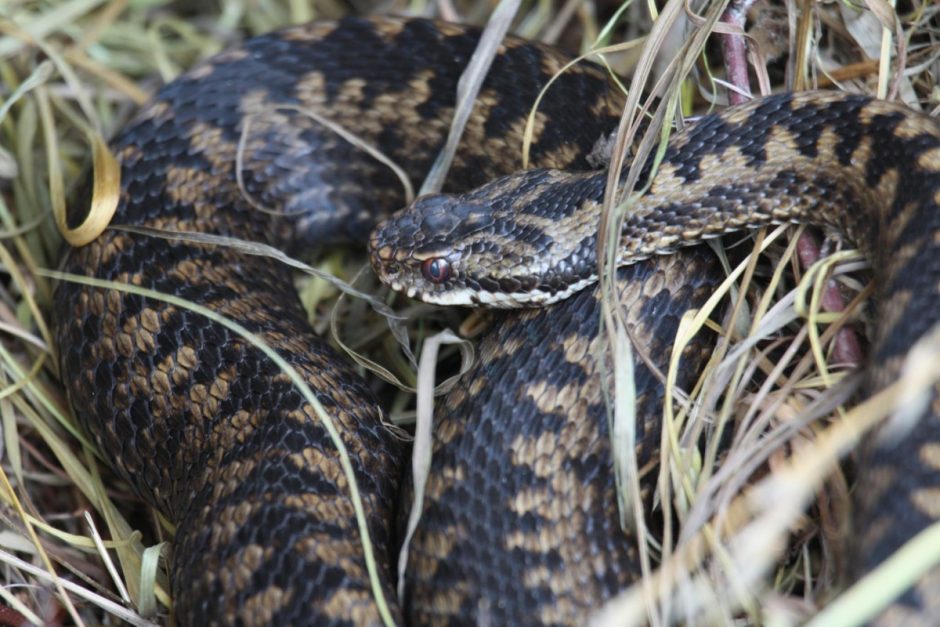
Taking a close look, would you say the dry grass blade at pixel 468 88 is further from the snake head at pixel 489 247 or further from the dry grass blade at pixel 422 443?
the dry grass blade at pixel 422 443

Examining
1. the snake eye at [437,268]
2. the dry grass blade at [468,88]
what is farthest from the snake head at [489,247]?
the dry grass blade at [468,88]

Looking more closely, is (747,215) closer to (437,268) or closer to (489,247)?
(489,247)

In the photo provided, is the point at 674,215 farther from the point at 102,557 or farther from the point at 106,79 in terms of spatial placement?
the point at 106,79

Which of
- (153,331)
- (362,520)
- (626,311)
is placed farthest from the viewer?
(153,331)

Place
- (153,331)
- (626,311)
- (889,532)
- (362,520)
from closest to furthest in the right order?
(889,532), (362,520), (626,311), (153,331)

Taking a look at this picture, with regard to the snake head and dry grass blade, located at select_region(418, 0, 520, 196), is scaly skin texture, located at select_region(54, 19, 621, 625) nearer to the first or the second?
dry grass blade, located at select_region(418, 0, 520, 196)

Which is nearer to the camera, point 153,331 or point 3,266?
point 153,331

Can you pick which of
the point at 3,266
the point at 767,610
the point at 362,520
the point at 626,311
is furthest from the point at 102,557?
the point at 767,610

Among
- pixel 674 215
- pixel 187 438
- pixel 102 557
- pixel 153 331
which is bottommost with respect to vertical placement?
pixel 102 557

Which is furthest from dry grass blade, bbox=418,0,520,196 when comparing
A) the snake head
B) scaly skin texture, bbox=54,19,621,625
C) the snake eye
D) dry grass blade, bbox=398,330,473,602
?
dry grass blade, bbox=398,330,473,602
